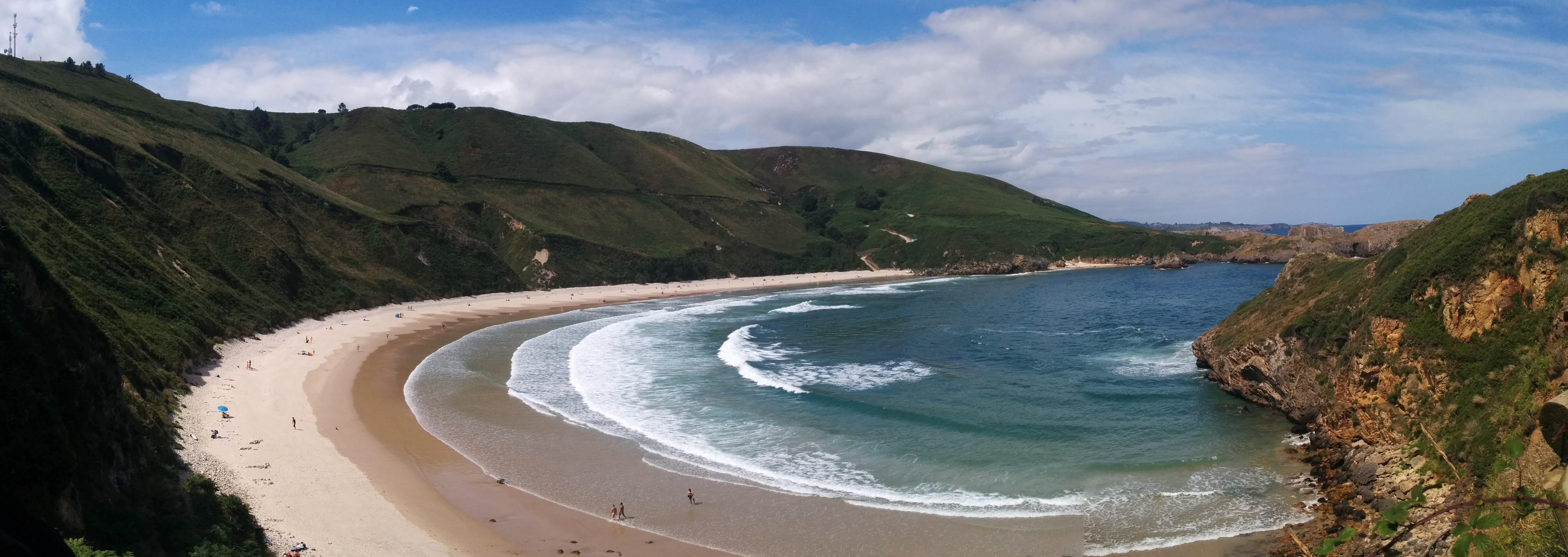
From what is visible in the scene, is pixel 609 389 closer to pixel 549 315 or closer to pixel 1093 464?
pixel 1093 464

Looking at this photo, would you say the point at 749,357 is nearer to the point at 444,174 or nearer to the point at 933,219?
the point at 444,174

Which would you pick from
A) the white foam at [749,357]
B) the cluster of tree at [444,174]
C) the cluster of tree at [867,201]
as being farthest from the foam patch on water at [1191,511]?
the cluster of tree at [867,201]

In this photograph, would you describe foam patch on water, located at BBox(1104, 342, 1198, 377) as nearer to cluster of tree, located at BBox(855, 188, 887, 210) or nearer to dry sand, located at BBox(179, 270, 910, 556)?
dry sand, located at BBox(179, 270, 910, 556)

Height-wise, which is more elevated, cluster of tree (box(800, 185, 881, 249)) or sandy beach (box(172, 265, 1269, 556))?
cluster of tree (box(800, 185, 881, 249))

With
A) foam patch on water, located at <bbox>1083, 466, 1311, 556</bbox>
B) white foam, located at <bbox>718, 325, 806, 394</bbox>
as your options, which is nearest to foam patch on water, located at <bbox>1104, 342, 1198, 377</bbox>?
foam patch on water, located at <bbox>1083, 466, 1311, 556</bbox>

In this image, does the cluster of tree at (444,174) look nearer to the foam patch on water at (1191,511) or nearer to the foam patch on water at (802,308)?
the foam patch on water at (802,308)

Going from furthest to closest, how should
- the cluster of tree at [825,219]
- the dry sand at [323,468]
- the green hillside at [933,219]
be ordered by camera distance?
1. the cluster of tree at [825,219]
2. the green hillside at [933,219]
3. the dry sand at [323,468]

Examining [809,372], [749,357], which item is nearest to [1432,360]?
[809,372]

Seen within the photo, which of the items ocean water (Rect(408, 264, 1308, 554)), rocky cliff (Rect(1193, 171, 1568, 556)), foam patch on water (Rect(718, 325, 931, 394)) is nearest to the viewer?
rocky cliff (Rect(1193, 171, 1568, 556))
